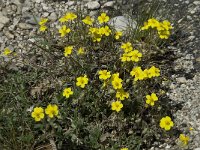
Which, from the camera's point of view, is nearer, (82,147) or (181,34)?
(82,147)

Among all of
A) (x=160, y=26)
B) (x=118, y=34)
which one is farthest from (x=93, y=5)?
(x=160, y=26)

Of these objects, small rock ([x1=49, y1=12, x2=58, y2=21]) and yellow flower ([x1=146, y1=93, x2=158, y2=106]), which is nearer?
yellow flower ([x1=146, y1=93, x2=158, y2=106])

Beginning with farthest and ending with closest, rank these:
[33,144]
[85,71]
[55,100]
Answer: [85,71] < [55,100] < [33,144]

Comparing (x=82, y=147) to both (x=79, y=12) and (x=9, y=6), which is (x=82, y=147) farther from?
(x=9, y=6)

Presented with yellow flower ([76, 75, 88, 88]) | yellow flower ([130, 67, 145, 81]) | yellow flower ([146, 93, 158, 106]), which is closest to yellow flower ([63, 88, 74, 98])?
yellow flower ([76, 75, 88, 88])

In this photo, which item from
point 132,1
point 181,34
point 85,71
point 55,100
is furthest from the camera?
point 132,1

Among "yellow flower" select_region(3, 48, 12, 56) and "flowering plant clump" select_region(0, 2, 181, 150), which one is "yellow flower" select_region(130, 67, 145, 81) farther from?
"yellow flower" select_region(3, 48, 12, 56)

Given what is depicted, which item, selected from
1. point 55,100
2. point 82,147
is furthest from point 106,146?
point 55,100
